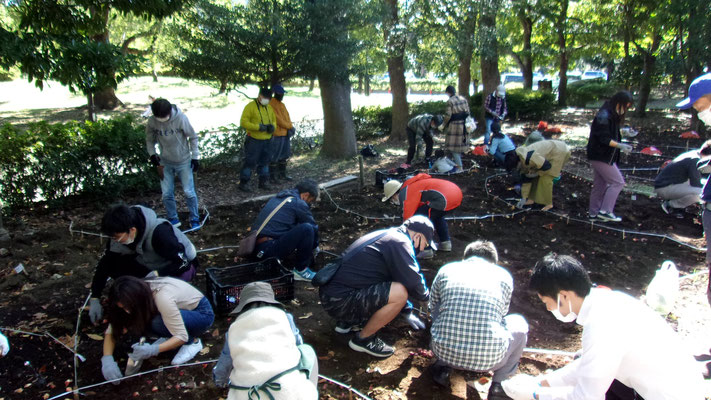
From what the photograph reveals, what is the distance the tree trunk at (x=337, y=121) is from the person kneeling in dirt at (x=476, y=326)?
708 cm

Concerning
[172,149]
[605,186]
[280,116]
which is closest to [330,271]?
[172,149]

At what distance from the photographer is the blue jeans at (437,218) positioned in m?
4.65

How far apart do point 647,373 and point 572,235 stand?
12.5 ft

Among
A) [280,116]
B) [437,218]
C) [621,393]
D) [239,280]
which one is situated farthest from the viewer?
[280,116]

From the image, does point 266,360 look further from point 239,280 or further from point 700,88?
point 700,88

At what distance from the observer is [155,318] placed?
10.0 feet

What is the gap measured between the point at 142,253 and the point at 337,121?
6.72 meters

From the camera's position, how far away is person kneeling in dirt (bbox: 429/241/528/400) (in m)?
2.77

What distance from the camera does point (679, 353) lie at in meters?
2.01

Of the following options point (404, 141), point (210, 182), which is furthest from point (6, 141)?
point (404, 141)

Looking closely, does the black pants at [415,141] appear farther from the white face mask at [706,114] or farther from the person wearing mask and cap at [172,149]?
the white face mask at [706,114]

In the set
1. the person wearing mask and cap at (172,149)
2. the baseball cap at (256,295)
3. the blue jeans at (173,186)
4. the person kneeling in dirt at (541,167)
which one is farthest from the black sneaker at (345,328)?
the person kneeling in dirt at (541,167)

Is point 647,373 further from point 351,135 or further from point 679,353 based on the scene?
point 351,135

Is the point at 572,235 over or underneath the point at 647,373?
underneath
